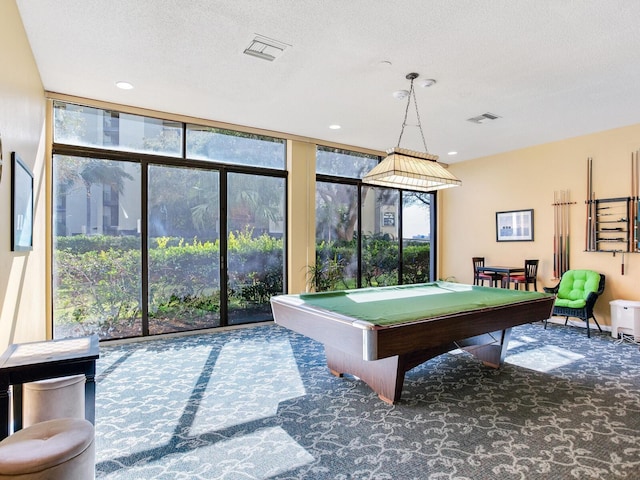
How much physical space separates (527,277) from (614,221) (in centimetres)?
143

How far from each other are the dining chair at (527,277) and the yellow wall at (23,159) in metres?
6.41

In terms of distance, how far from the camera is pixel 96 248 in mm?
4754

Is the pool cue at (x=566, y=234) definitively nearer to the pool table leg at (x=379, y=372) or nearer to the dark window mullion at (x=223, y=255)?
the pool table leg at (x=379, y=372)

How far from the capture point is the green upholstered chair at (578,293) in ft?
16.8

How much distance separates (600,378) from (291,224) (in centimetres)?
433

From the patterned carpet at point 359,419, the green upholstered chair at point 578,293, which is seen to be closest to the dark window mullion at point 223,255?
the patterned carpet at point 359,419

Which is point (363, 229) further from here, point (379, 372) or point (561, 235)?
point (379, 372)

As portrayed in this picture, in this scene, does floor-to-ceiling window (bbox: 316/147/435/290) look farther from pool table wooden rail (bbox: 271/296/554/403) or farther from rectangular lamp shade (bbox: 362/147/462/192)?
pool table wooden rail (bbox: 271/296/554/403)

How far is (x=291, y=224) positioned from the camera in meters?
6.10

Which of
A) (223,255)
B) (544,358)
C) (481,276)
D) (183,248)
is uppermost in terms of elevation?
(183,248)

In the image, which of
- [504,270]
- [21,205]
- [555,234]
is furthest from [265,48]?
[555,234]

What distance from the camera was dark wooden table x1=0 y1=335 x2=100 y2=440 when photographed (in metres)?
1.92

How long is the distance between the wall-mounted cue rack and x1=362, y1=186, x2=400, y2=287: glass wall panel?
10.4ft

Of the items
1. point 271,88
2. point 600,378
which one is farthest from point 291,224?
point 600,378
